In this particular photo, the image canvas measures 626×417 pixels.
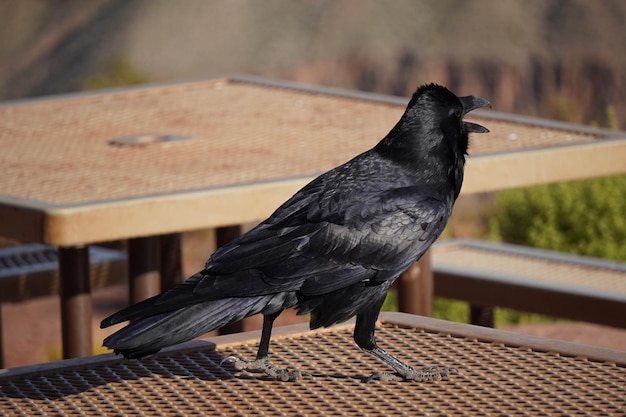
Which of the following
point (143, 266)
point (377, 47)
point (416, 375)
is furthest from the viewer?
point (377, 47)

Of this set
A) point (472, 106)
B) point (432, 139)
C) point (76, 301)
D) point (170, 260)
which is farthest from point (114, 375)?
point (170, 260)

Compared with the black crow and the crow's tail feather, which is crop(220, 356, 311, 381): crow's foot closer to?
the black crow

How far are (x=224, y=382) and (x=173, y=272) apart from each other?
2.49m

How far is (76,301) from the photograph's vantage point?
171 inches

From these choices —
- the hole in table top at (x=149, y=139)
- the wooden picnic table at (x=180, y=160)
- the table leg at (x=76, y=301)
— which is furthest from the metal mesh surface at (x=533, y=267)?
the table leg at (x=76, y=301)

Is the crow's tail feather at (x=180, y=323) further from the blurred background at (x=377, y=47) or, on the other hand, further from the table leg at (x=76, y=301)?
the blurred background at (x=377, y=47)

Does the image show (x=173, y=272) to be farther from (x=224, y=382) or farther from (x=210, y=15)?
(x=210, y=15)

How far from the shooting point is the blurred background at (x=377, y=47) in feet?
61.2

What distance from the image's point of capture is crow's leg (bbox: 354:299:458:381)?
2.90m

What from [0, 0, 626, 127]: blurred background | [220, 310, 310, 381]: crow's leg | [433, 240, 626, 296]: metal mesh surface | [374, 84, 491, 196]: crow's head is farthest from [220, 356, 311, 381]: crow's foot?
[0, 0, 626, 127]: blurred background

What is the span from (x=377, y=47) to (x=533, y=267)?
14.0 m

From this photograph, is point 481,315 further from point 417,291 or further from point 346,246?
point 346,246

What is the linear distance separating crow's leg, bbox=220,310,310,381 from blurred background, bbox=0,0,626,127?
47.2 feet

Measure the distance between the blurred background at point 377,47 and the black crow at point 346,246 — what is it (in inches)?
561
